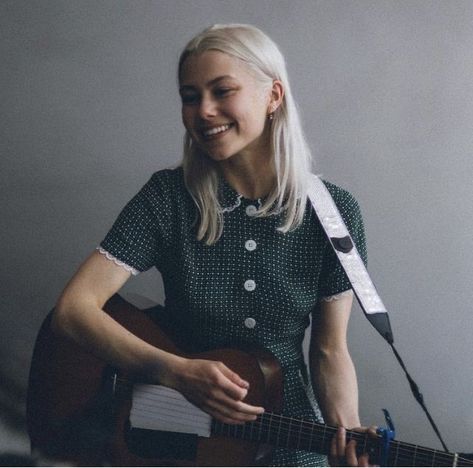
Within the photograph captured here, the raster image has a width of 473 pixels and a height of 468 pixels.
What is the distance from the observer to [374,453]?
916 millimetres

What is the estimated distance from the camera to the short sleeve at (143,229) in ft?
3.23

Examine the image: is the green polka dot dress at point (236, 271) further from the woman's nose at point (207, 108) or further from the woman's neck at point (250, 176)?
the woman's nose at point (207, 108)

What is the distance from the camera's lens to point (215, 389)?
0.90 meters

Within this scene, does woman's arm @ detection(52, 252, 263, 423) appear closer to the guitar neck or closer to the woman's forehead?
the guitar neck

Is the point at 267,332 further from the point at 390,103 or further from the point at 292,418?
the point at 390,103

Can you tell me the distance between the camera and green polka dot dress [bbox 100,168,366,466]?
3.33 feet

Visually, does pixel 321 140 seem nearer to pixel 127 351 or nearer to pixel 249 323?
pixel 249 323

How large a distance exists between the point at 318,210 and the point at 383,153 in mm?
278

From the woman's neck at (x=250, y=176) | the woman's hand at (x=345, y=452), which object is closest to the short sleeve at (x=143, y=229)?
the woman's neck at (x=250, y=176)

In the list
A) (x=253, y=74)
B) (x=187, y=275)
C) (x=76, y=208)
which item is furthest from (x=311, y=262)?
(x=76, y=208)

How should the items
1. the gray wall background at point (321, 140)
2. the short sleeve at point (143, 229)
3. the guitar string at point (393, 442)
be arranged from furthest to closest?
the gray wall background at point (321, 140) → the short sleeve at point (143, 229) → the guitar string at point (393, 442)

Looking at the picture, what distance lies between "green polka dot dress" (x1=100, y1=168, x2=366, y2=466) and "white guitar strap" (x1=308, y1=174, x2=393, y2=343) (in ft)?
0.06

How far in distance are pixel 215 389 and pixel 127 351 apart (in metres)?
0.13

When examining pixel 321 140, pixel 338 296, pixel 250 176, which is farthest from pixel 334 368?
pixel 321 140
